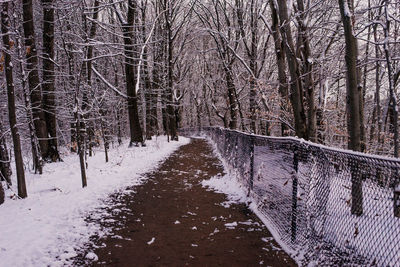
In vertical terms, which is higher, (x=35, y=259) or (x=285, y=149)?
(x=285, y=149)

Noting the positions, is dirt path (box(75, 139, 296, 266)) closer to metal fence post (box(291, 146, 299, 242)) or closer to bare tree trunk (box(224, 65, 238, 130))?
metal fence post (box(291, 146, 299, 242))

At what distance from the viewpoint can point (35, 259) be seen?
4004mm

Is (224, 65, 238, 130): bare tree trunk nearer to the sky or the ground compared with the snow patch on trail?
nearer to the sky

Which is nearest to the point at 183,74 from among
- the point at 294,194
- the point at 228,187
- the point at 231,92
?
the point at 231,92

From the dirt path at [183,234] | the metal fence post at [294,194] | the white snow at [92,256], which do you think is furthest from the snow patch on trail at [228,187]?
the white snow at [92,256]

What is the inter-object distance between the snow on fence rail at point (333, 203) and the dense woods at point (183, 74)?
6.06ft

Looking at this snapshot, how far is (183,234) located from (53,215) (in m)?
2.84

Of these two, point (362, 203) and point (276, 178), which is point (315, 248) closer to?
point (362, 203)

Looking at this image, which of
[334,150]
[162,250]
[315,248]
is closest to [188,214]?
[162,250]

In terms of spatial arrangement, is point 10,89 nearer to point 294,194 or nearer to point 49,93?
point 49,93

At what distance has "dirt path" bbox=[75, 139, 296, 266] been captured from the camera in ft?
13.7

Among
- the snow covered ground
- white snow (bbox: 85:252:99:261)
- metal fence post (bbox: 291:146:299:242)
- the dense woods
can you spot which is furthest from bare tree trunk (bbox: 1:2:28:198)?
metal fence post (bbox: 291:146:299:242)

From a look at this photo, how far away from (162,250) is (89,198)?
334 cm

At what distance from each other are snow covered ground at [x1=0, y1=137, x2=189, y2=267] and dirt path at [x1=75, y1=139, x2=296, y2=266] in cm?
45
